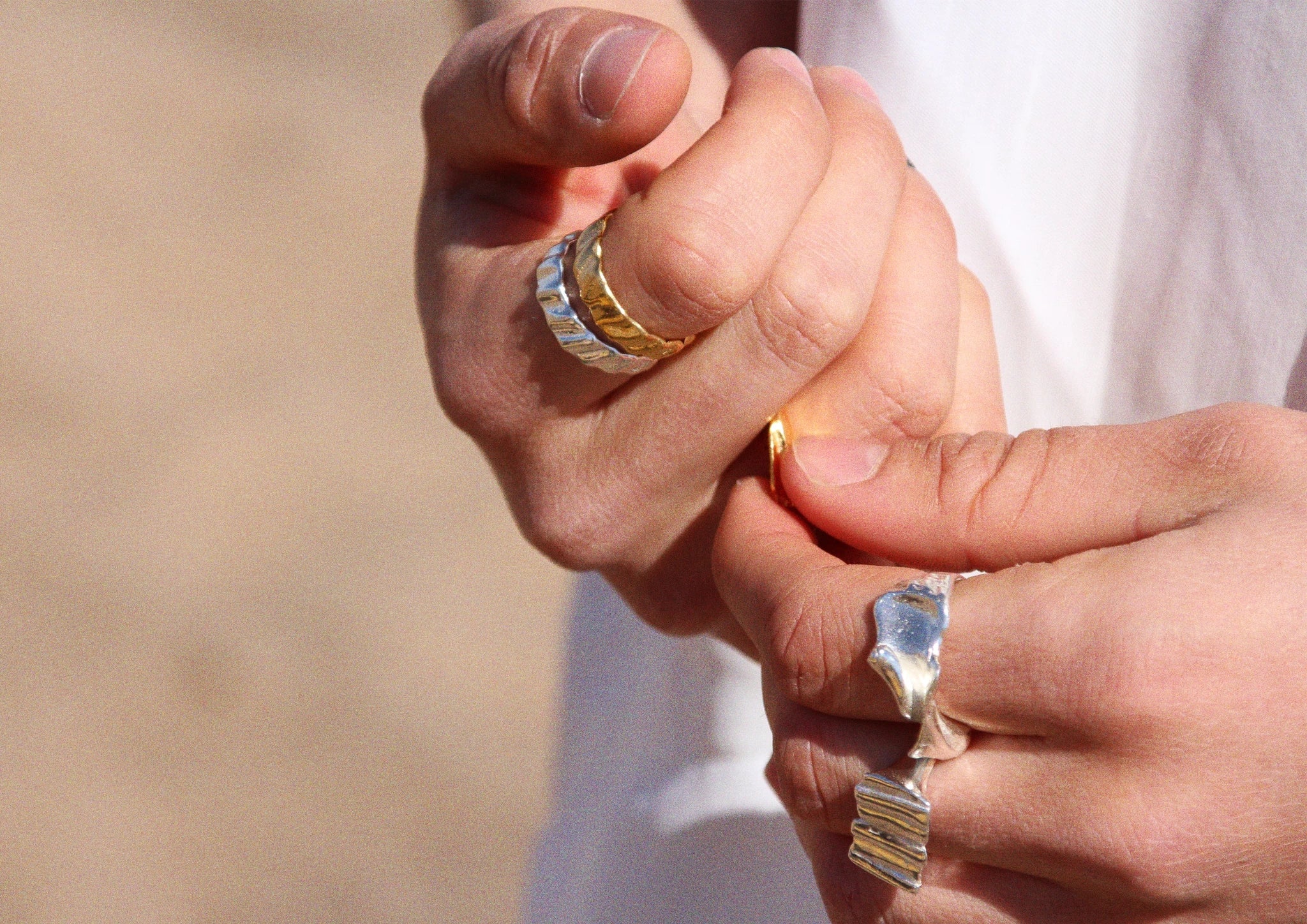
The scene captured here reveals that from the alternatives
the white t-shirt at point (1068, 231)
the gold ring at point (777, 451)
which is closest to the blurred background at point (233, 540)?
the white t-shirt at point (1068, 231)

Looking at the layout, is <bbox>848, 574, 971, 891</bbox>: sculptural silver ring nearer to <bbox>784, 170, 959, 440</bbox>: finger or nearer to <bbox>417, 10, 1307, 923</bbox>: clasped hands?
<bbox>417, 10, 1307, 923</bbox>: clasped hands

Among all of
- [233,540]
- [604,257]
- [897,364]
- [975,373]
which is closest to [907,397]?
[897,364]

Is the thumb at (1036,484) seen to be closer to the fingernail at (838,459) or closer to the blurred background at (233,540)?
the fingernail at (838,459)

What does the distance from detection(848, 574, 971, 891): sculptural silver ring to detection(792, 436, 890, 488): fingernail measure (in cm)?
15

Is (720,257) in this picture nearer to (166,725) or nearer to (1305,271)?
(1305,271)

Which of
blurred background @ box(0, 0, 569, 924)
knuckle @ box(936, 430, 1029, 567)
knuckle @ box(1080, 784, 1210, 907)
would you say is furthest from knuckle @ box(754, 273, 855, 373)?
blurred background @ box(0, 0, 569, 924)

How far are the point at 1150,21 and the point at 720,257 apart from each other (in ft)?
1.32

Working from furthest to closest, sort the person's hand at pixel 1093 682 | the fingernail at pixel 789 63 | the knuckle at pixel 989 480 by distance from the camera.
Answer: the fingernail at pixel 789 63, the knuckle at pixel 989 480, the person's hand at pixel 1093 682

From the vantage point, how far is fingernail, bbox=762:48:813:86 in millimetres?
771

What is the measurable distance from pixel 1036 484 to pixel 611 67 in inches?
13.5

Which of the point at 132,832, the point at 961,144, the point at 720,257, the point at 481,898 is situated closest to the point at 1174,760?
the point at 720,257

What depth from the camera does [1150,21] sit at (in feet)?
2.70

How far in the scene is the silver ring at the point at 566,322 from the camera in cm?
70

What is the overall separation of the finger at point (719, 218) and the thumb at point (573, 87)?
0.04 m
